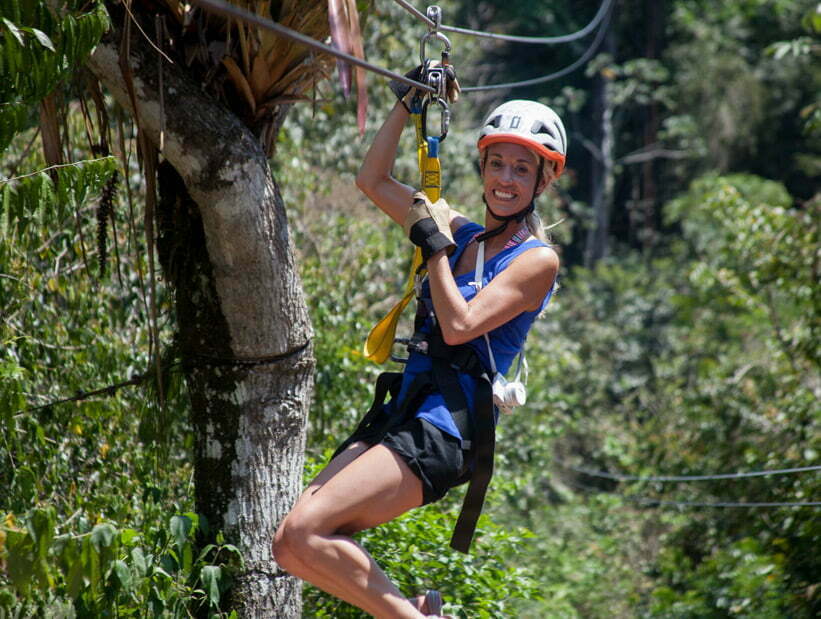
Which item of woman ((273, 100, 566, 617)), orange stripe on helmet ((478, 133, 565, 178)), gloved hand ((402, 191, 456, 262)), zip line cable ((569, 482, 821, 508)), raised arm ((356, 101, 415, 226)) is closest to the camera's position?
woman ((273, 100, 566, 617))

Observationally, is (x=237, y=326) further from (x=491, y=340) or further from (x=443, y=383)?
(x=491, y=340)

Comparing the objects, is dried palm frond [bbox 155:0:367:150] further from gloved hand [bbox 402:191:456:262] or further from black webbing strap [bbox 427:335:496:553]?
black webbing strap [bbox 427:335:496:553]

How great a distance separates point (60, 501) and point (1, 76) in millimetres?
2567

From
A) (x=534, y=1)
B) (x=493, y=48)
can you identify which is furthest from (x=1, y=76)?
(x=493, y=48)

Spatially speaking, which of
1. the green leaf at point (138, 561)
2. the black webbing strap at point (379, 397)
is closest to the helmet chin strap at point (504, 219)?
the black webbing strap at point (379, 397)

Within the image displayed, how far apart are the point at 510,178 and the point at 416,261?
425 mm

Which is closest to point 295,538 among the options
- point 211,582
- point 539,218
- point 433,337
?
point 211,582

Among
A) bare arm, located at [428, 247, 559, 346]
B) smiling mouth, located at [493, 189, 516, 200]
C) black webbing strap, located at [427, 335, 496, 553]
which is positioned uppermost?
smiling mouth, located at [493, 189, 516, 200]

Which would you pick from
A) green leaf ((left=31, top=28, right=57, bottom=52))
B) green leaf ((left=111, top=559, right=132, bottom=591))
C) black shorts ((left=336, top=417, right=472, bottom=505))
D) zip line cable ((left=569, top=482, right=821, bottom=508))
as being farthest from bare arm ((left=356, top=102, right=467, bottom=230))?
zip line cable ((left=569, top=482, right=821, bottom=508))

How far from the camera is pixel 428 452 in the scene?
125 inches

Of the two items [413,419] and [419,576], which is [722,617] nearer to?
[419,576]

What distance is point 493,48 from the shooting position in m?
21.8

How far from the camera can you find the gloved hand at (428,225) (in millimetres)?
3236

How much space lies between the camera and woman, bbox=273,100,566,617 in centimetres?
310
